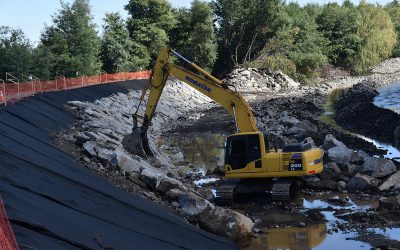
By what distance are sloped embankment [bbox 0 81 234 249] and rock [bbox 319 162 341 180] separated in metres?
6.97

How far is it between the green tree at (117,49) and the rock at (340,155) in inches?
1457

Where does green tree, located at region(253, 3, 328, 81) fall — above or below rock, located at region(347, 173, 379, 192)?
above

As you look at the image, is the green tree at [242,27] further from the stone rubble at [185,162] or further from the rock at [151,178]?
the rock at [151,178]

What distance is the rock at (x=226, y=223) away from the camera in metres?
11.0

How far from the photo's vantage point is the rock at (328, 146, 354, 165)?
1808 cm

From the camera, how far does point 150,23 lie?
6369cm

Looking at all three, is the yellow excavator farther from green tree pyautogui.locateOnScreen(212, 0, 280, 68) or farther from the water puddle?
green tree pyautogui.locateOnScreen(212, 0, 280, 68)

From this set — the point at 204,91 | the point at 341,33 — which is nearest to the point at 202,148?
the point at 204,91

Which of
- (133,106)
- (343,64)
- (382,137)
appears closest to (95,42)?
(133,106)

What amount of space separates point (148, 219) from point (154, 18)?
5669 cm

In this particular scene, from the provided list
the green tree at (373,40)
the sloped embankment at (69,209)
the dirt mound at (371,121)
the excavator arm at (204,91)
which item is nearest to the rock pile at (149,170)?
the sloped embankment at (69,209)

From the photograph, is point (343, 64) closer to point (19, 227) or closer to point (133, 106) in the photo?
point (133, 106)

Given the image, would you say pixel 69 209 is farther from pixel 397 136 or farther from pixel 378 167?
pixel 397 136

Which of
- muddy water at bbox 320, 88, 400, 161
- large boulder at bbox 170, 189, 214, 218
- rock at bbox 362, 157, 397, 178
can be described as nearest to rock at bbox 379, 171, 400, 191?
rock at bbox 362, 157, 397, 178
